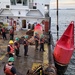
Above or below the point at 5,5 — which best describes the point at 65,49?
below

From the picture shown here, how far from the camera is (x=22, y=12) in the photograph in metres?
27.2

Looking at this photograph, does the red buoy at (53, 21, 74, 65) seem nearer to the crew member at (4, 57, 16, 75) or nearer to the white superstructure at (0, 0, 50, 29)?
the crew member at (4, 57, 16, 75)

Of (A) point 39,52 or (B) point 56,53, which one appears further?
(A) point 39,52

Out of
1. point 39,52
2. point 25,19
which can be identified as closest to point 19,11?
point 25,19

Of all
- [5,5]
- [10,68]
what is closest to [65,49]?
[10,68]

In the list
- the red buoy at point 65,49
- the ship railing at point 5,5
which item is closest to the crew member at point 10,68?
the red buoy at point 65,49

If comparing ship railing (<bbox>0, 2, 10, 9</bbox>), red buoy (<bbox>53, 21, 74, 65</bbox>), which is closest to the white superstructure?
ship railing (<bbox>0, 2, 10, 9</bbox>)

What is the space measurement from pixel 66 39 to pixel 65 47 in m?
0.59

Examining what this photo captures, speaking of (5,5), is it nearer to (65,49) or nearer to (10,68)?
(65,49)

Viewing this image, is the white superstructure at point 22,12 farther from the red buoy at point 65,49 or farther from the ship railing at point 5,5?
the red buoy at point 65,49

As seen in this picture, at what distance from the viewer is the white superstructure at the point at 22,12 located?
26594 mm

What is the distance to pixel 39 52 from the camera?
16688mm

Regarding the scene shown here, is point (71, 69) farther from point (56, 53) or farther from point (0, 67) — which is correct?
point (0, 67)

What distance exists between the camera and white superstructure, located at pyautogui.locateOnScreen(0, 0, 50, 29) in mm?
26594
